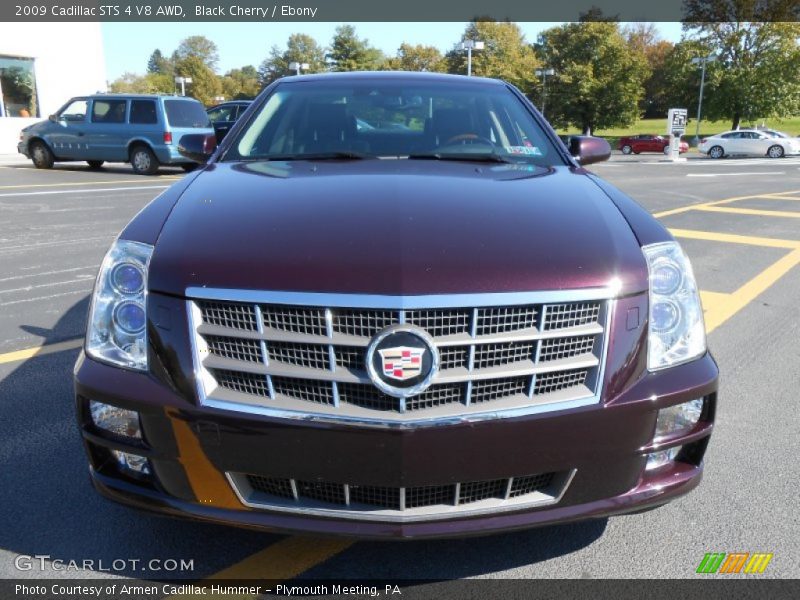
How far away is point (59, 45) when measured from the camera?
79.6 ft

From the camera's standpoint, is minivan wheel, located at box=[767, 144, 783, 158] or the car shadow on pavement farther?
minivan wheel, located at box=[767, 144, 783, 158]

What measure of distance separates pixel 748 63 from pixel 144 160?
47.8 m

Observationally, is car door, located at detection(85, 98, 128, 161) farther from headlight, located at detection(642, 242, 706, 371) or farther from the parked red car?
the parked red car

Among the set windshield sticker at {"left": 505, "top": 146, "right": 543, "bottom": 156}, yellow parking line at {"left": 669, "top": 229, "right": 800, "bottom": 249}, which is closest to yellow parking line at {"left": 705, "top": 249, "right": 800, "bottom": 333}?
yellow parking line at {"left": 669, "top": 229, "right": 800, "bottom": 249}

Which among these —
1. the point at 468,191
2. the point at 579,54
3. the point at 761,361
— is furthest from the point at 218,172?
the point at 579,54

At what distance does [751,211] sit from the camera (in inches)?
448

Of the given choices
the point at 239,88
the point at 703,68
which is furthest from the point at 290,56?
the point at 703,68

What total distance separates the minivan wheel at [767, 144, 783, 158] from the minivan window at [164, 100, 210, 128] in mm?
29077

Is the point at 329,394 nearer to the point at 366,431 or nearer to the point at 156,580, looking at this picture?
the point at 366,431

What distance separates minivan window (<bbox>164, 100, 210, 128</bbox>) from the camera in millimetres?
16281

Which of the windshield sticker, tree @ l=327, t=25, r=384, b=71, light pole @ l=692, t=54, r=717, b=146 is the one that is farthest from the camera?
tree @ l=327, t=25, r=384, b=71

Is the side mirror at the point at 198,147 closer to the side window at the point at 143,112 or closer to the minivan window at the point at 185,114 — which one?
the minivan window at the point at 185,114

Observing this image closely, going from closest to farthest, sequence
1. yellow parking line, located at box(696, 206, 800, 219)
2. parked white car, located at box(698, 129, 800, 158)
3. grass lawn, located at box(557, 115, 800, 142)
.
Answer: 1. yellow parking line, located at box(696, 206, 800, 219)
2. parked white car, located at box(698, 129, 800, 158)
3. grass lawn, located at box(557, 115, 800, 142)

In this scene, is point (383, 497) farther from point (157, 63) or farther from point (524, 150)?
point (157, 63)
